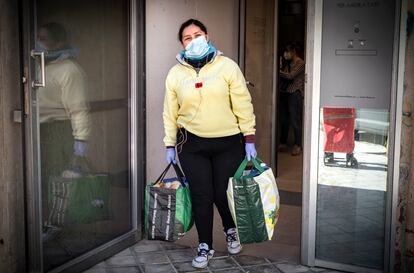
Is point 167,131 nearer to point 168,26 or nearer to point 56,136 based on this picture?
point 56,136

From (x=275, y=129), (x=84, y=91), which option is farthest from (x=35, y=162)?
(x=275, y=129)

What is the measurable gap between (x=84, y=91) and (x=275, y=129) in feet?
11.9

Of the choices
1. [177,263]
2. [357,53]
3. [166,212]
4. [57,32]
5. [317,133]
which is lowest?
[177,263]

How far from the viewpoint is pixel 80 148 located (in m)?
4.35

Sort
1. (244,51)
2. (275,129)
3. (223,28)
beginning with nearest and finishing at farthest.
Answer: (223,28) → (244,51) → (275,129)

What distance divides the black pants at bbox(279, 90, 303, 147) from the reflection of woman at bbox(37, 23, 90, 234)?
512 cm

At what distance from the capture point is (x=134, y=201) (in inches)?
196

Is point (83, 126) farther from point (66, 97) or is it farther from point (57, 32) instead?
point (57, 32)

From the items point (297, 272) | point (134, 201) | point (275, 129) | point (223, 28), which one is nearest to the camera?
point (297, 272)

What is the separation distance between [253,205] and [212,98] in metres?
0.81

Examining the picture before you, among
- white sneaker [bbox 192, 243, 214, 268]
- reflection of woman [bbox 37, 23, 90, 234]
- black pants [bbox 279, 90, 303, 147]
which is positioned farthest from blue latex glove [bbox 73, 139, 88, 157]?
black pants [bbox 279, 90, 303, 147]

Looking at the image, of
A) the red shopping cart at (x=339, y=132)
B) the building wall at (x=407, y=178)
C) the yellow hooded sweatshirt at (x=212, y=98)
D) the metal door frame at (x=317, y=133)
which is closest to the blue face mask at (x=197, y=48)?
the yellow hooded sweatshirt at (x=212, y=98)

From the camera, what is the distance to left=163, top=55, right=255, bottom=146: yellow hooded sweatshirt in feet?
13.7

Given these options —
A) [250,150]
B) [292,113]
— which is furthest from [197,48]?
[292,113]
